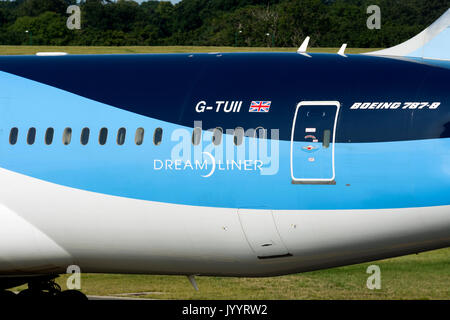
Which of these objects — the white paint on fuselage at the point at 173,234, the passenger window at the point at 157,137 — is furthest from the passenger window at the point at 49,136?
the passenger window at the point at 157,137

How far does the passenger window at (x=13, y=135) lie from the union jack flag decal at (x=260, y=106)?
425 cm

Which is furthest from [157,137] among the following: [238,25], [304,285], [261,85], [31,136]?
[238,25]

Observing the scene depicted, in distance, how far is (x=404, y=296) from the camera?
20.5 metres

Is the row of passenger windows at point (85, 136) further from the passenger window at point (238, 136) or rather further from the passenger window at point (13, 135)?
the passenger window at point (238, 136)

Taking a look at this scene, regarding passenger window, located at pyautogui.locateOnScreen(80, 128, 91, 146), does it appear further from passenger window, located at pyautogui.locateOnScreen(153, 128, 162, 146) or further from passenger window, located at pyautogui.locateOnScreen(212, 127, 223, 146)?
passenger window, located at pyautogui.locateOnScreen(212, 127, 223, 146)

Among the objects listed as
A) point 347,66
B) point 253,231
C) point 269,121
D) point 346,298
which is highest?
point 347,66

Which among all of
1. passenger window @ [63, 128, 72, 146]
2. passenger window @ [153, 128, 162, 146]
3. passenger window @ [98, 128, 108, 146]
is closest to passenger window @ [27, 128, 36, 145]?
passenger window @ [63, 128, 72, 146]

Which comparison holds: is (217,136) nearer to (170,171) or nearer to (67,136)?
(170,171)

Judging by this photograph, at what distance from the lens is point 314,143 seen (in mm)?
12445

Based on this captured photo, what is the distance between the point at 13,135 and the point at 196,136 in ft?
11.4

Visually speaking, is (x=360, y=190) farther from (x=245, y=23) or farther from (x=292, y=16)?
(x=245, y=23)

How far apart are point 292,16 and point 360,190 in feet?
231

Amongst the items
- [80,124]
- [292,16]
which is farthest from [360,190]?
[292,16]

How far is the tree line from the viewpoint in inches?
2829
